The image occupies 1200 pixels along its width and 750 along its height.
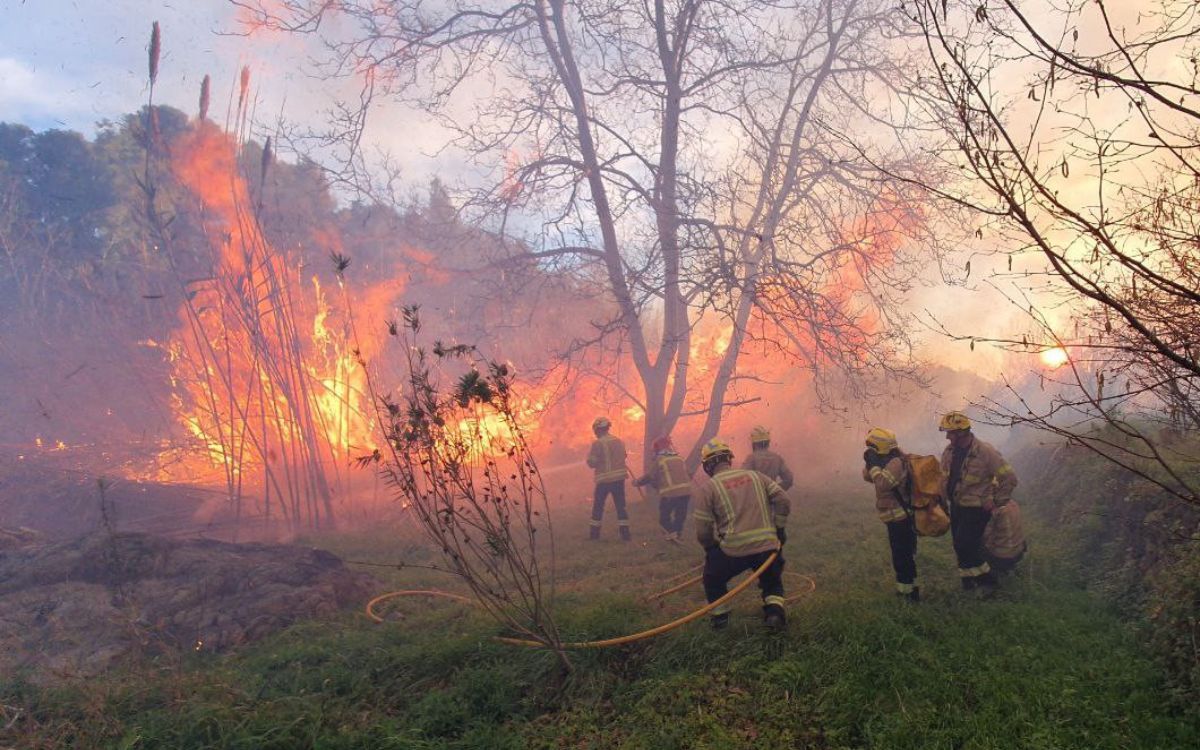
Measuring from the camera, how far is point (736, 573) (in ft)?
19.2

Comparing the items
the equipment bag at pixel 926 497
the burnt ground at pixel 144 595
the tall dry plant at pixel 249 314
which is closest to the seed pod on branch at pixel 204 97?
the tall dry plant at pixel 249 314

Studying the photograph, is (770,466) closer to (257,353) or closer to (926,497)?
(926,497)

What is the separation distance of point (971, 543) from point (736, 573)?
262cm

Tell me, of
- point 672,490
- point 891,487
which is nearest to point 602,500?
point 672,490

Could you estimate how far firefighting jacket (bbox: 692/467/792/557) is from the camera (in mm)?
5746

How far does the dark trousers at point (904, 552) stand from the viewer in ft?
20.6

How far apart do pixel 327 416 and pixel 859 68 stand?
15118mm

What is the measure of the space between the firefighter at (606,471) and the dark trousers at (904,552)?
554 centimetres

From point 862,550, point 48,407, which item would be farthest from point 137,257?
point 862,550

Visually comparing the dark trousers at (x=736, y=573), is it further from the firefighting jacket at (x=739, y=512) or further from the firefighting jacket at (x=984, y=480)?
the firefighting jacket at (x=984, y=480)

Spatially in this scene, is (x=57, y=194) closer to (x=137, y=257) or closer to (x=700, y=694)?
(x=137, y=257)

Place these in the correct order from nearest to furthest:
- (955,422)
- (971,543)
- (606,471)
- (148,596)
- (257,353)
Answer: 1. (971,543)
2. (955,422)
3. (148,596)
4. (606,471)
5. (257,353)

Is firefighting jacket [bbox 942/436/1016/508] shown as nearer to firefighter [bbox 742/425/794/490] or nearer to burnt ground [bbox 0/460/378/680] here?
firefighter [bbox 742/425/794/490]

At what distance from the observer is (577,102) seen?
13172mm
